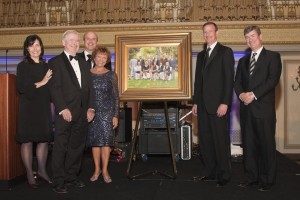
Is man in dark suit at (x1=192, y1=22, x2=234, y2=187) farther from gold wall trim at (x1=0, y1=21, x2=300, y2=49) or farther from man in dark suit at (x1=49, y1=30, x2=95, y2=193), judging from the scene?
gold wall trim at (x1=0, y1=21, x2=300, y2=49)

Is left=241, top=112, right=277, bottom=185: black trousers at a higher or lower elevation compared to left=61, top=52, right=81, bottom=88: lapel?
lower

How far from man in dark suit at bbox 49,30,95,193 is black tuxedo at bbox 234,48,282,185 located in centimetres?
161

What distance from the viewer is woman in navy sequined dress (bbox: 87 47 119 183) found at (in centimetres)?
386

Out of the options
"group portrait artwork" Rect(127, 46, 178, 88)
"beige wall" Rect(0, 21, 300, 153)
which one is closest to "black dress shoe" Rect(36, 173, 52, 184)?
"group portrait artwork" Rect(127, 46, 178, 88)

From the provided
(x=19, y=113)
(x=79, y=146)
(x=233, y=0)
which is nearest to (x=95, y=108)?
(x=79, y=146)

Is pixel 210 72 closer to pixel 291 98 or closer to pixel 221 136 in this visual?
pixel 221 136

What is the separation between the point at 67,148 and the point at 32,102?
573mm

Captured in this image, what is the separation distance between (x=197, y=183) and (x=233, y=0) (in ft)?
17.0

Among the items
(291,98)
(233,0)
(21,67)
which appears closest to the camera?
(21,67)

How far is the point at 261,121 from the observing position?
3.55 m

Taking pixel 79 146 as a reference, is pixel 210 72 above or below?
above

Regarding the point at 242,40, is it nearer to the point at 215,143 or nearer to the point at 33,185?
the point at 215,143

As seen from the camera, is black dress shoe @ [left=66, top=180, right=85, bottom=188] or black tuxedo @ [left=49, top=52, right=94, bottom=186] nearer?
black tuxedo @ [left=49, top=52, right=94, bottom=186]

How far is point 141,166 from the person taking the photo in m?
5.25
